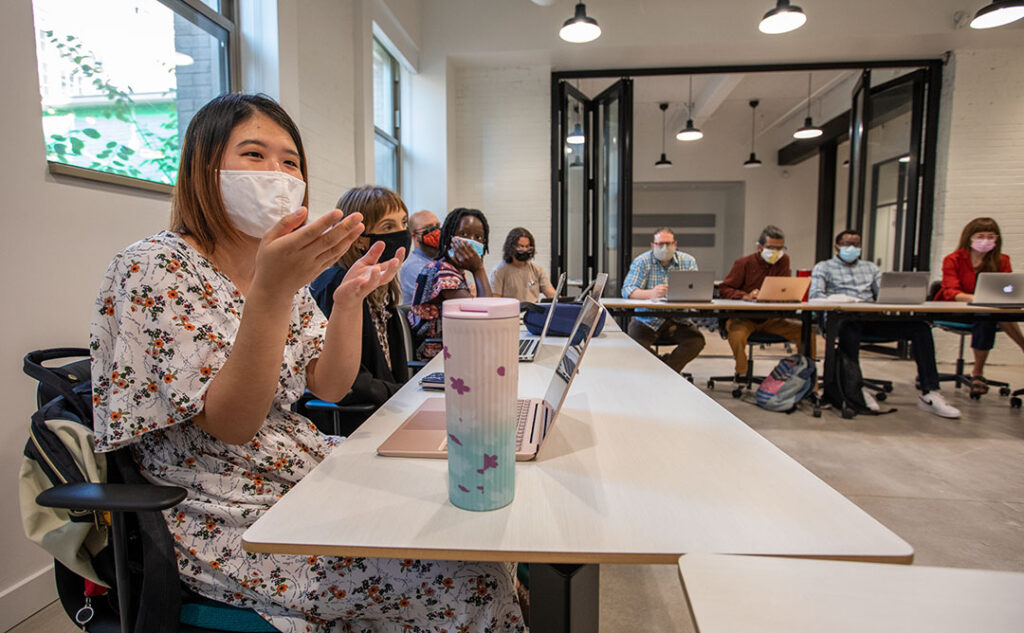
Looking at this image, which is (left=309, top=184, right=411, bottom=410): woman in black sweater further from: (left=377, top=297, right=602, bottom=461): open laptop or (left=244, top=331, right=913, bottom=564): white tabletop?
(left=244, top=331, right=913, bottom=564): white tabletop

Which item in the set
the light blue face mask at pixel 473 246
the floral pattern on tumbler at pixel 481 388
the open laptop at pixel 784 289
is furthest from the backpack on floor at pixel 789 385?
the floral pattern on tumbler at pixel 481 388

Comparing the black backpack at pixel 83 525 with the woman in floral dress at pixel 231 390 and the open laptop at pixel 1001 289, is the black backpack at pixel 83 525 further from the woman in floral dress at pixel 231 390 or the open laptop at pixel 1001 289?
the open laptop at pixel 1001 289

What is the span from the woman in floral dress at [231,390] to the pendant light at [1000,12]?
4.96 meters

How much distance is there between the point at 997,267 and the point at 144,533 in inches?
223

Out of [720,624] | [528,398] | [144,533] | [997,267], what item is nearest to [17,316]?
[144,533]

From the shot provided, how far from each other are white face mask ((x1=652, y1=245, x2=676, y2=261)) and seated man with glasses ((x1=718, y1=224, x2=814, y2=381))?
0.60 meters

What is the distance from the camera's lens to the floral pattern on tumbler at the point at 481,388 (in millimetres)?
563

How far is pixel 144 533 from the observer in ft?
2.47

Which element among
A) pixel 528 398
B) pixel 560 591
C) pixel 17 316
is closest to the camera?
pixel 560 591

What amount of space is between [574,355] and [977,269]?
5045 mm

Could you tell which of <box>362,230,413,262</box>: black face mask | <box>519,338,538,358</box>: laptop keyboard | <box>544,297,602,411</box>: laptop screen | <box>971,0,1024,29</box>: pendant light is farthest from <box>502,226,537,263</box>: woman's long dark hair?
<box>971,0,1024,29</box>: pendant light

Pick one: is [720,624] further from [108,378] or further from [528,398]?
[108,378]

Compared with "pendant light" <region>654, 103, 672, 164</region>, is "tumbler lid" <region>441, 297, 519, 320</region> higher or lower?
lower

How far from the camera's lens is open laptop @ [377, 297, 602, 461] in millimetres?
785
